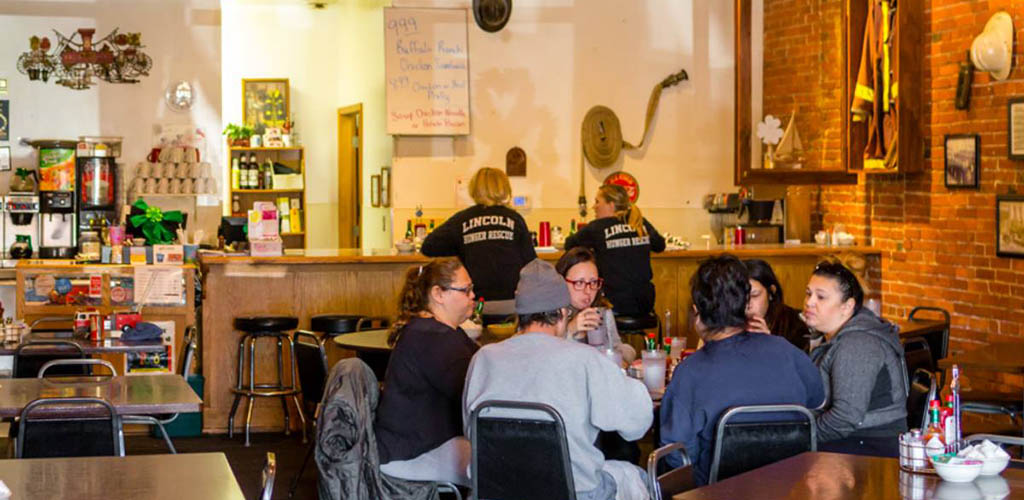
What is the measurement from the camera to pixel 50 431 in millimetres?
4672

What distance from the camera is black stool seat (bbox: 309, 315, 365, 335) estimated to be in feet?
25.8

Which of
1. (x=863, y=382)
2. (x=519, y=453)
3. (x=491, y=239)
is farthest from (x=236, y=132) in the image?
(x=519, y=453)

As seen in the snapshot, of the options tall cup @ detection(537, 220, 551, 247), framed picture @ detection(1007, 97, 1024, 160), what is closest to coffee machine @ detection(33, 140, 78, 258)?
tall cup @ detection(537, 220, 551, 247)

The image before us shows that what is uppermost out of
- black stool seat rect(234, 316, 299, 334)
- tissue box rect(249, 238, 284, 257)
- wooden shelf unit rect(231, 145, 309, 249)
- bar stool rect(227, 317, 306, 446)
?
wooden shelf unit rect(231, 145, 309, 249)

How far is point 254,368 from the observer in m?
8.15

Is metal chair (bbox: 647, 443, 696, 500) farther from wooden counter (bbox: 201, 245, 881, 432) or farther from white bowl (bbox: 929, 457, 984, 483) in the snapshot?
wooden counter (bbox: 201, 245, 881, 432)

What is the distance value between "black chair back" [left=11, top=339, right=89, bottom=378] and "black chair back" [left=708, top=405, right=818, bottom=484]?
11.9 feet

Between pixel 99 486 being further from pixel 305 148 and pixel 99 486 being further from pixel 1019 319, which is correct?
pixel 305 148

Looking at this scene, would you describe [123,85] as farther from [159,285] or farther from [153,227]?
[159,285]

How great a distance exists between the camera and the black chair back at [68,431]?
4602 mm

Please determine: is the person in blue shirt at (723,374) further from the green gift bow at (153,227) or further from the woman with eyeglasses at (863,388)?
the green gift bow at (153,227)

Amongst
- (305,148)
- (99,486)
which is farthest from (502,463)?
(305,148)

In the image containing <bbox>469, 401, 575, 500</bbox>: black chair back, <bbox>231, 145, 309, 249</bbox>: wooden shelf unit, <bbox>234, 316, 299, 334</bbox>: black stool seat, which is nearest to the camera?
<bbox>469, 401, 575, 500</bbox>: black chair back

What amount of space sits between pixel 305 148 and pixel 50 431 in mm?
9262
